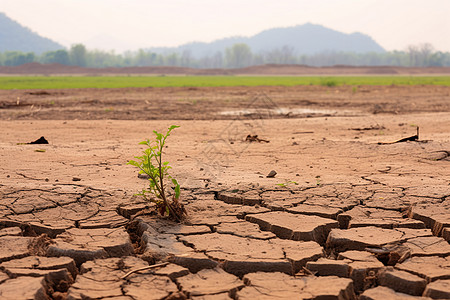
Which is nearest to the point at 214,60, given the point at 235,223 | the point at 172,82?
the point at 172,82

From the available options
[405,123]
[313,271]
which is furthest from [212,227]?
[405,123]

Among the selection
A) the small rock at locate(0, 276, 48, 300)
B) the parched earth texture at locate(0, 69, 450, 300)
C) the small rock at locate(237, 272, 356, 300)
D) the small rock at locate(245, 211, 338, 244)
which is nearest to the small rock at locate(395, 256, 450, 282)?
the parched earth texture at locate(0, 69, 450, 300)

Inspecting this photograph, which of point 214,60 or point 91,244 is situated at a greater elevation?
point 214,60

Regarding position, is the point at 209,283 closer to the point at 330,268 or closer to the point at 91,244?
the point at 330,268

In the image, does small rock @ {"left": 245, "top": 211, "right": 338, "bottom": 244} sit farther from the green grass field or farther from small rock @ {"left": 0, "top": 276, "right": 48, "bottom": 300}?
the green grass field

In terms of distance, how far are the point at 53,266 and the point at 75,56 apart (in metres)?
118

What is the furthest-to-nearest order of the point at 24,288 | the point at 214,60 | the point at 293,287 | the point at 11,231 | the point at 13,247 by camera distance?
the point at 214,60
the point at 11,231
the point at 13,247
the point at 293,287
the point at 24,288

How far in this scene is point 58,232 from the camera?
3.67 meters

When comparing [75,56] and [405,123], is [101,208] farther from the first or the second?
[75,56]

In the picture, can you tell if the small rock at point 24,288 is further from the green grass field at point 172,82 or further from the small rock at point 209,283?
the green grass field at point 172,82

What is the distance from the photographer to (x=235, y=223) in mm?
3939

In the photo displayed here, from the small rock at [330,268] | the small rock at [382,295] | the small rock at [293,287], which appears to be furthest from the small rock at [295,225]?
the small rock at [382,295]

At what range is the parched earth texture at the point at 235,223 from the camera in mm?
2912

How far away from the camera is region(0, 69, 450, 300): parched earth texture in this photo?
291 cm
